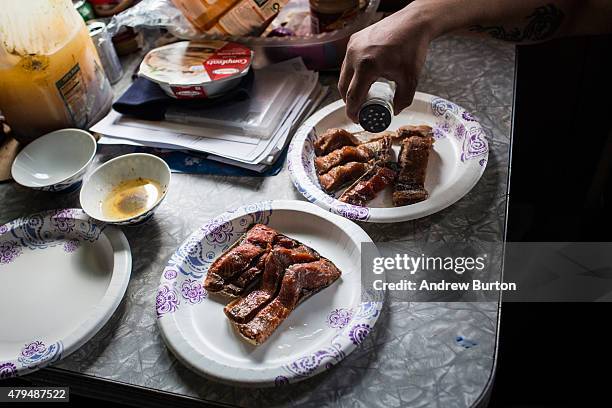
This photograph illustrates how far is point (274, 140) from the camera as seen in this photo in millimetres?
1108

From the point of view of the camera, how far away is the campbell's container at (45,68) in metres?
1.05

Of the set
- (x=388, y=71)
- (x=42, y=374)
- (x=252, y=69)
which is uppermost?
(x=388, y=71)

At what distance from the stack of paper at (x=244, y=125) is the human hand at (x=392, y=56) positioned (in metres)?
0.27

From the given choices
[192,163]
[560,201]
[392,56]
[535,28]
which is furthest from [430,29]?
[560,201]

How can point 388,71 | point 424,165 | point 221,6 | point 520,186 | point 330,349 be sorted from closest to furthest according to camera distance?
point 330,349
point 388,71
point 424,165
point 221,6
point 520,186

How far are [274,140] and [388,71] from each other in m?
0.33

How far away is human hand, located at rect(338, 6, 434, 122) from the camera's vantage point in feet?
2.80

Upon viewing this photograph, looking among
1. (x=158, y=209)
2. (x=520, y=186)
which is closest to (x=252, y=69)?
(x=158, y=209)

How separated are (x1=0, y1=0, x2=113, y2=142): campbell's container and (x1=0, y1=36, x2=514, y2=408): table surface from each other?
0.17 meters

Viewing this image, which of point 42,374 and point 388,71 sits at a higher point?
point 388,71

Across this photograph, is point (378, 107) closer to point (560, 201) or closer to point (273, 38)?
point (273, 38)

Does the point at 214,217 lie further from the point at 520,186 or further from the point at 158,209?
the point at 520,186

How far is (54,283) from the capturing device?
36.3 inches

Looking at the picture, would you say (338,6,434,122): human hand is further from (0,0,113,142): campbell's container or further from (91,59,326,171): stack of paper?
(0,0,113,142): campbell's container
